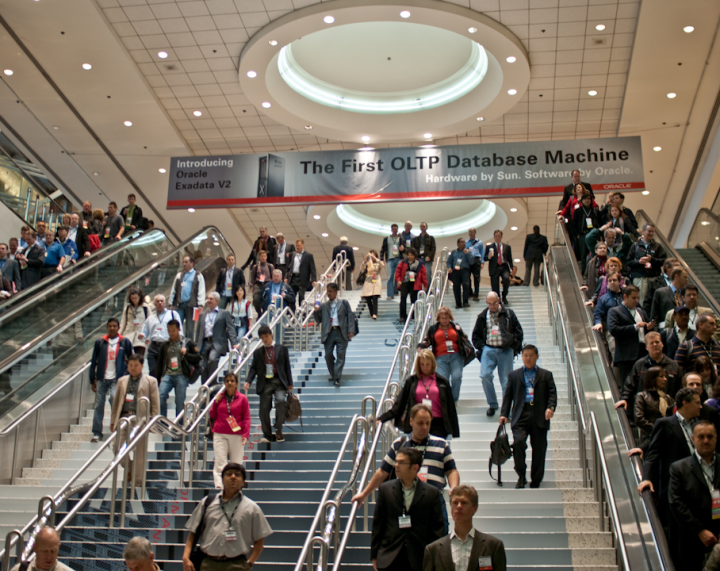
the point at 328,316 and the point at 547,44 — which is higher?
the point at 547,44

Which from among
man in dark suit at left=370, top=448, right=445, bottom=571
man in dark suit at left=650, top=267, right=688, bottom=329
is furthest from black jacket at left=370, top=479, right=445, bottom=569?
man in dark suit at left=650, top=267, right=688, bottom=329

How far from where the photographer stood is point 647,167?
20.0 meters

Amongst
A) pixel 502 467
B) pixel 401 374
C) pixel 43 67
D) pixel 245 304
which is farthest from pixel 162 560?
pixel 43 67

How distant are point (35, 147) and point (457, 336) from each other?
15.6 metres

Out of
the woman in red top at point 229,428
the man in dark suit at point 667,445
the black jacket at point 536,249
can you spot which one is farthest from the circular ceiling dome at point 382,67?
the man in dark suit at point 667,445

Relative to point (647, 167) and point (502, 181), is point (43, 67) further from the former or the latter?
point (647, 167)

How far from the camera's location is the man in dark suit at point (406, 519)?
448 centimetres

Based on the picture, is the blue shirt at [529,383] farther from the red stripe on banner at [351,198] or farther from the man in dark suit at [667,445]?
the red stripe on banner at [351,198]

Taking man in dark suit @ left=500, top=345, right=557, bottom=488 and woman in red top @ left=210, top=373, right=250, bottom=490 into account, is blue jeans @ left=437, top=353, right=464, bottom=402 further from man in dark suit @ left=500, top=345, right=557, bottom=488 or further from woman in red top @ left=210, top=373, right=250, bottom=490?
woman in red top @ left=210, top=373, right=250, bottom=490

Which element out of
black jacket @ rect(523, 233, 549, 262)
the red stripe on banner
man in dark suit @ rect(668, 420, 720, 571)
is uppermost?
the red stripe on banner

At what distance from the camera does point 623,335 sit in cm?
801

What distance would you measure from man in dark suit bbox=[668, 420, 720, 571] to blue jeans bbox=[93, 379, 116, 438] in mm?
6503

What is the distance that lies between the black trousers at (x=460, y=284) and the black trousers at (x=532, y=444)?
720cm

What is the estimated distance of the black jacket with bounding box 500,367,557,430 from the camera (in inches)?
263
